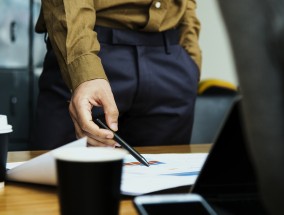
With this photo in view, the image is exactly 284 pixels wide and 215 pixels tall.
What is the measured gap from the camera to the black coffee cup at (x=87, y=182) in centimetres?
44

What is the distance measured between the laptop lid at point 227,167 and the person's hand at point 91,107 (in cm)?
39

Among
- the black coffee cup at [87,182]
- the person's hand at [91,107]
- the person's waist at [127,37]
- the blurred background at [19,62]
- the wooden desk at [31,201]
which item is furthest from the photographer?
the blurred background at [19,62]

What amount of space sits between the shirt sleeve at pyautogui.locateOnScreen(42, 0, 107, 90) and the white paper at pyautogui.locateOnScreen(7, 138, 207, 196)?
271mm

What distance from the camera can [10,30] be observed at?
2.96 m

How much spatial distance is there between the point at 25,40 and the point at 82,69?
77.5 inches

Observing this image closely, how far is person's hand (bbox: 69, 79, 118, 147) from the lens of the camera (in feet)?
3.23

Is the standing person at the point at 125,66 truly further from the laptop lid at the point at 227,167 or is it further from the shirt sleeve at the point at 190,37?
the laptop lid at the point at 227,167

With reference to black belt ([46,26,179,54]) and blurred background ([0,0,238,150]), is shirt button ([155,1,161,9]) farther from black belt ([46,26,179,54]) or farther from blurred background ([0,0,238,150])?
blurred background ([0,0,238,150])

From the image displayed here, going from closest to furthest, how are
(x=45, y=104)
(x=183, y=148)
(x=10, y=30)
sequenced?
(x=183, y=148)
(x=45, y=104)
(x=10, y=30)

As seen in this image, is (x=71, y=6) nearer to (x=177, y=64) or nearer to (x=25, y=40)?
(x=177, y=64)

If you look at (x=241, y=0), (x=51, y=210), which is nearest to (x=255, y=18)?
(x=241, y=0)

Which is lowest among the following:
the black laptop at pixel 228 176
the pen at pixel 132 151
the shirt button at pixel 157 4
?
the pen at pixel 132 151

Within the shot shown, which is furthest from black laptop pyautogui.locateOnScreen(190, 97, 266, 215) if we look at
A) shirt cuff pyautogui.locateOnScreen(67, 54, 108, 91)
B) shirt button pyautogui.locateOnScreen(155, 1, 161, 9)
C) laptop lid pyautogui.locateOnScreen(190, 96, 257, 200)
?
shirt button pyautogui.locateOnScreen(155, 1, 161, 9)

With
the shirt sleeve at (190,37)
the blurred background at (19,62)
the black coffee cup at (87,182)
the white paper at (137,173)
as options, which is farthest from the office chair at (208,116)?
the black coffee cup at (87,182)
